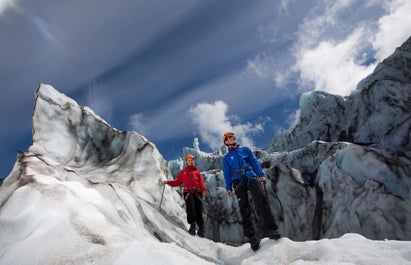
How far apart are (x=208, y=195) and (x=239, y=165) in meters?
16.8

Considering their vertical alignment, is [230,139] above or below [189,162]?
below

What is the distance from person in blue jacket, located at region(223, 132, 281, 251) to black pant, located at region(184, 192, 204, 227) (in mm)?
2349

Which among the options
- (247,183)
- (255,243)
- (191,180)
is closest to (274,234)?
(255,243)

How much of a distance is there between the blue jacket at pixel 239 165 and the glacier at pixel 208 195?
4.33 feet

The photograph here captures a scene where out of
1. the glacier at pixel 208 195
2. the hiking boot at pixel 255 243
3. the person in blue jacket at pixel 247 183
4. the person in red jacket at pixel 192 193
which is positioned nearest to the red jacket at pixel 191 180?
the person in red jacket at pixel 192 193

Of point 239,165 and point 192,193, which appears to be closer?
point 239,165

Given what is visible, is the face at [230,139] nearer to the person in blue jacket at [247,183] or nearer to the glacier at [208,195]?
the person in blue jacket at [247,183]

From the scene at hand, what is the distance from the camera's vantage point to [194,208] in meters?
8.31

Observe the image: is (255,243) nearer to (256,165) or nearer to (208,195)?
(256,165)

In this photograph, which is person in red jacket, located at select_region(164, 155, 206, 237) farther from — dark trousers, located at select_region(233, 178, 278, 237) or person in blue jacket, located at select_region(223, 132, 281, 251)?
dark trousers, located at select_region(233, 178, 278, 237)

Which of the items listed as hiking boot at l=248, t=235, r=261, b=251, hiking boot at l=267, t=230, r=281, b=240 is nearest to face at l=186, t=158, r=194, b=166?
hiking boot at l=248, t=235, r=261, b=251

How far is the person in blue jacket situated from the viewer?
5598 millimetres

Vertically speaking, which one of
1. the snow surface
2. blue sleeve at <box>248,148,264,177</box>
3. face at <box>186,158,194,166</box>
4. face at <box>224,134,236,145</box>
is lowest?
the snow surface

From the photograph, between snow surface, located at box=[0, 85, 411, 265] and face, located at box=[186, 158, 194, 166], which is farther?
face, located at box=[186, 158, 194, 166]
